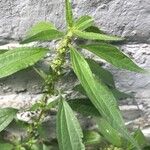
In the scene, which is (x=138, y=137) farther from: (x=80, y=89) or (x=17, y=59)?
(x=17, y=59)

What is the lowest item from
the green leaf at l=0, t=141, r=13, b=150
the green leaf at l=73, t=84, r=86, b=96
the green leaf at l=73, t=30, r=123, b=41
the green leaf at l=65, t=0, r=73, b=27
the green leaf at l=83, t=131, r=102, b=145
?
the green leaf at l=83, t=131, r=102, b=145

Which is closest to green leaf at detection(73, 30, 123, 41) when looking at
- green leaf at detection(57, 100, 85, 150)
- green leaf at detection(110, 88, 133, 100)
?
green leaf at detection(57, 100, 85, 150)

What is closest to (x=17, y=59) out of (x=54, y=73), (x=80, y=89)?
(x=54, y=73)

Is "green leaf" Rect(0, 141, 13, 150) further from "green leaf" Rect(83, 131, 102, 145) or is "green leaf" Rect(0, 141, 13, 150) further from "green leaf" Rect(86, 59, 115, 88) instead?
"green leaf" Rect(86, 59, 115, 88)

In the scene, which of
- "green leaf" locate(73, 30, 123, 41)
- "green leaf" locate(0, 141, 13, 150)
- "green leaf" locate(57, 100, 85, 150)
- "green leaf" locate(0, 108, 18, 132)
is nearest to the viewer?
"green leaf" locate(73, 30, 123, 41)

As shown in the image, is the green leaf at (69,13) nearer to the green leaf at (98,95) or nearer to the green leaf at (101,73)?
the green leaf at (98,95)

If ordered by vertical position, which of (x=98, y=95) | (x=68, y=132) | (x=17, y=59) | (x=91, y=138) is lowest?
(x=91, y=138)
